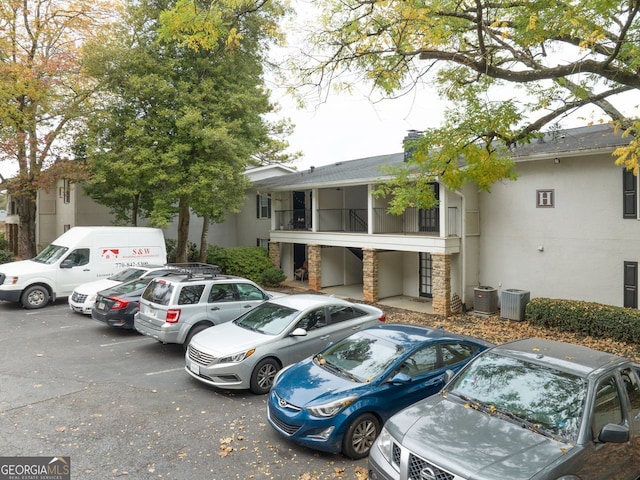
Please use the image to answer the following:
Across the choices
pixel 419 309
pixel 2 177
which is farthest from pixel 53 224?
pixel 419 309

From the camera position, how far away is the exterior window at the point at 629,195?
12016 millimetres

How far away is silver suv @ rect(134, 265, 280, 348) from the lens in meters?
9.23

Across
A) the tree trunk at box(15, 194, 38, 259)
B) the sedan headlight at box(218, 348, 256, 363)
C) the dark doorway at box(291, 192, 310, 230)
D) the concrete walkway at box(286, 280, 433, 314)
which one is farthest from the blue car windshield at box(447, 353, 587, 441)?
the tree trunk at box(15, 194, 38, 259)

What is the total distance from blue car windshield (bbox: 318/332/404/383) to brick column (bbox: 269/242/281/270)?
47.0ft

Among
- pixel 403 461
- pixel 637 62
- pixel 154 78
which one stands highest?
pixel 154 78

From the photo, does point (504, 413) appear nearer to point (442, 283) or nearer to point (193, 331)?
point (193, 331)

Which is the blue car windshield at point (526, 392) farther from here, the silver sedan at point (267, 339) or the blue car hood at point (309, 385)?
the silver sedan at point (267, 339)

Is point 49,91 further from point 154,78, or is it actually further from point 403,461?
point 403,461

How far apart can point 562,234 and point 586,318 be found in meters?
2.90

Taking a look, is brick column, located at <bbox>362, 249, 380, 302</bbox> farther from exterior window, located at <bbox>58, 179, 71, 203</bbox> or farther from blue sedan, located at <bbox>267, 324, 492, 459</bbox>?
exterior window, located at <bbox>58, 179, 71, 203</bbox>

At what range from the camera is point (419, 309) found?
15.6 metres

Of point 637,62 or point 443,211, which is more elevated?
point 637,62

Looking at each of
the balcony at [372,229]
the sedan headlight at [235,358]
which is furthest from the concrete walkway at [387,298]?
the sedan headlight at [235,358]

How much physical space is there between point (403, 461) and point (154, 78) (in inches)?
664
